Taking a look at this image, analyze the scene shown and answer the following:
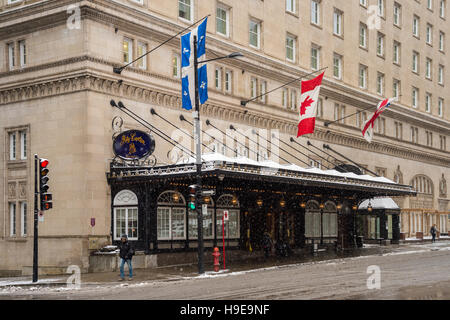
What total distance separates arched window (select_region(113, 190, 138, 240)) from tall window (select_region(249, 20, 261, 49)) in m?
16.3

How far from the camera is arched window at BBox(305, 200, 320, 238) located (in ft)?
155

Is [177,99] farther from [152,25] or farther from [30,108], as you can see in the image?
[30,108]

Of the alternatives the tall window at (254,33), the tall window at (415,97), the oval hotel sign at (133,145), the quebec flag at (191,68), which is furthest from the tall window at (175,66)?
the tall window at (415,97)

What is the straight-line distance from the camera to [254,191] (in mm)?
40156

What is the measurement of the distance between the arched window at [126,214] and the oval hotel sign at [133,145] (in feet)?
6.24

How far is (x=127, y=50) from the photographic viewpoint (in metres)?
36.2

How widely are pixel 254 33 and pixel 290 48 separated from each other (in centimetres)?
459

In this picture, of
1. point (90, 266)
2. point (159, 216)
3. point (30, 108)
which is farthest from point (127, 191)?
point (30, 108)

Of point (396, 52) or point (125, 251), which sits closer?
point (125, 251)

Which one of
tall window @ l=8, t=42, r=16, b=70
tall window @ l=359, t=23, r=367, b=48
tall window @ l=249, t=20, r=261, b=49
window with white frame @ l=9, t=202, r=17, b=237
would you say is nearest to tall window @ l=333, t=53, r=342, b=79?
tall window @ l=359, t=23, r=367, b=48

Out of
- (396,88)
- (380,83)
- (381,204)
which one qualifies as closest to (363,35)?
(380,83)

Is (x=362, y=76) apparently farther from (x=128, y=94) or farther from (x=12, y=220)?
(x=12, y=220)

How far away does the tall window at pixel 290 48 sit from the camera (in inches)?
1945

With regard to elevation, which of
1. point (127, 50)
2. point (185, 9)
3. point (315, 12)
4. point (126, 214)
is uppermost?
point (315, 12)
